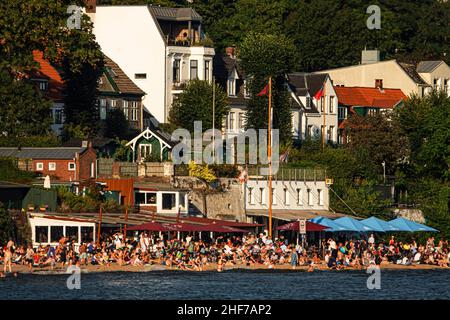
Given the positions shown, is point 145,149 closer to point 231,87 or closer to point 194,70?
point 194,70

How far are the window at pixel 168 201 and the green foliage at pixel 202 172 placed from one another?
3.88m

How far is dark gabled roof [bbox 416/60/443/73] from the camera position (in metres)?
157

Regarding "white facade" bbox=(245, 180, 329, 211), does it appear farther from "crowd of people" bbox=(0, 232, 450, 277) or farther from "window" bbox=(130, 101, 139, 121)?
"window" bbox=(130, 101, 139, 121)

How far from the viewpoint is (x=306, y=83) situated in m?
142

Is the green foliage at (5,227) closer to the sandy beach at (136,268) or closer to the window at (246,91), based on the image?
the sandy beach at (136,268)

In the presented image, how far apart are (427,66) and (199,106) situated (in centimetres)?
3916

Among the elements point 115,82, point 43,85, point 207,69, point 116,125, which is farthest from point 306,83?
point 43,85

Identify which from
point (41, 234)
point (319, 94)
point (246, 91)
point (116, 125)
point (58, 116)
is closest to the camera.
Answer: point (41, 234)

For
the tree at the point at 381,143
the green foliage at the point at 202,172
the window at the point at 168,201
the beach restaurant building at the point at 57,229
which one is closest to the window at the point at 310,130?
the tree at the point at 381,143

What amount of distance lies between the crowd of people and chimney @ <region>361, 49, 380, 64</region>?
48453 mm

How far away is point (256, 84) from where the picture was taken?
12800 cm

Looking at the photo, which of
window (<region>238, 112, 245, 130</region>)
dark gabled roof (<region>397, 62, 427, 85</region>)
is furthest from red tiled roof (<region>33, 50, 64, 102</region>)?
dark gabled roof (<region>397, 62, 427, 85</region>)
